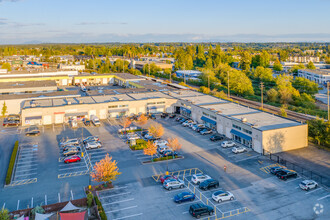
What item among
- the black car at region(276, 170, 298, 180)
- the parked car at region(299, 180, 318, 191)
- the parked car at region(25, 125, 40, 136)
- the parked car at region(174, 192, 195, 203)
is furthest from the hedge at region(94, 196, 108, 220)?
the parked car at region(25, 125, 40, 136)

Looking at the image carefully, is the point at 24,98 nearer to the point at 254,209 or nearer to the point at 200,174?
the point at 200,174

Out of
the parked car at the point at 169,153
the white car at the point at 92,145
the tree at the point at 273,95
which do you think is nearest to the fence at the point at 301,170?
the parked car at the point at 169,153

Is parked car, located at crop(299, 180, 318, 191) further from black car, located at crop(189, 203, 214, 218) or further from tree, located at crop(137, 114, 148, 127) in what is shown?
tree, located at crop(137, 114, 148, 127)

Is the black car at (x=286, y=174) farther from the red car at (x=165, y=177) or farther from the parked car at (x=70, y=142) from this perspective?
the parked car at (x=70, y=142)

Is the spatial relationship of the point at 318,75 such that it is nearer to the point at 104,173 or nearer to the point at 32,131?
the point at 32,131

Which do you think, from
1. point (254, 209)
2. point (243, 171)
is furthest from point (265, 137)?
point (254, 209)
